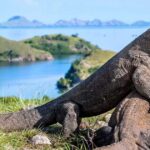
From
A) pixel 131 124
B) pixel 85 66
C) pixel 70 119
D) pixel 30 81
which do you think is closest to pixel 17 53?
pixel 85 66

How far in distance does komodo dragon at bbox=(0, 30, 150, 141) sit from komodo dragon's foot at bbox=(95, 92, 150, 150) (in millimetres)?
205

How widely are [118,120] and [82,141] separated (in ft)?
3.31

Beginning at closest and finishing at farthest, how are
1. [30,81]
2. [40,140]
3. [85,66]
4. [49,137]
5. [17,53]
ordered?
[40,140], [49,137], [30,81], [85,66], [17,53]

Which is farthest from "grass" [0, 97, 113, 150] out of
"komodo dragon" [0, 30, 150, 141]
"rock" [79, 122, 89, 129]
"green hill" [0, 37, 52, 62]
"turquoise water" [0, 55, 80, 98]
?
"green hill" [0, 37, 52, 62]

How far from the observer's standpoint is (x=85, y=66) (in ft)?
454

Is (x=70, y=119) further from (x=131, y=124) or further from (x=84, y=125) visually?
(x=131, y=124)

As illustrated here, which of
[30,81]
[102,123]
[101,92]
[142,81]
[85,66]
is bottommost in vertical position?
[85,66]

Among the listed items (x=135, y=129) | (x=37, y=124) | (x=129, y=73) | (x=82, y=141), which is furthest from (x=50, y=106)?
(x=135, y=129)

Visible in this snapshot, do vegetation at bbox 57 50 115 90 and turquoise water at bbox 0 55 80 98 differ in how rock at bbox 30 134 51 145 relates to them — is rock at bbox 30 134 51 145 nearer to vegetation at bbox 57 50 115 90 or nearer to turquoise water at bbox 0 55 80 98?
turquoise water at bbox 0 55 80 98

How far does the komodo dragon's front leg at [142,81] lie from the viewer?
7859 millimetres

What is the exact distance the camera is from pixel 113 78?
8305 millimetres

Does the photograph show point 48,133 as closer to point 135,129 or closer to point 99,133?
point 99,133

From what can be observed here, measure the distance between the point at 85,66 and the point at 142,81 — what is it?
130540mm

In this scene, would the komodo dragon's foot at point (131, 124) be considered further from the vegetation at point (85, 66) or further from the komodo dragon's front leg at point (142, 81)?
the vegetation at point (85, 66)
